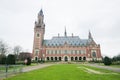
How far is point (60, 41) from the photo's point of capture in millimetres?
86812

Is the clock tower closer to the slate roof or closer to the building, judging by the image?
the building

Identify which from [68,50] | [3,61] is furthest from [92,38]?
[3,61]

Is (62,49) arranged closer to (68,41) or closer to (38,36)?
(68,41)

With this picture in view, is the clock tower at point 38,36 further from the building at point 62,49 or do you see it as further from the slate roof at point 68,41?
the slate roof at point 68,41

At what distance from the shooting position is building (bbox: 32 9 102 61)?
265 feet

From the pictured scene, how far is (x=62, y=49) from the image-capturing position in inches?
3260

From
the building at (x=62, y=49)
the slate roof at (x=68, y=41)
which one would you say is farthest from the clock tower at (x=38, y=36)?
the slate roof at (x=68, y=41)

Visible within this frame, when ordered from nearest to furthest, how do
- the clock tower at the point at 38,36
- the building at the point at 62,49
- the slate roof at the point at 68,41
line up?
the building at the point at 62,49, the clock tower at the point at 38,36, the slate roof at the point at 68,41

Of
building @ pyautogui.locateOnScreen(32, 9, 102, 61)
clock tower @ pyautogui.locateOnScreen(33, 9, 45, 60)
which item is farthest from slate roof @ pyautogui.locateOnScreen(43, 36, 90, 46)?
clock tower @ pyautogui.locateOnScreen(33, 9, 45, 60)

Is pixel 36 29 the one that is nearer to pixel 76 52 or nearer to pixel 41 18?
pixel 41 18

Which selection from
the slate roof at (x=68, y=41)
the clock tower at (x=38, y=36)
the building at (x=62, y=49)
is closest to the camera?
the building at (x=62, y=49)

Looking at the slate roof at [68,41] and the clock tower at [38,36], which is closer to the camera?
the clock tower at [38,36]

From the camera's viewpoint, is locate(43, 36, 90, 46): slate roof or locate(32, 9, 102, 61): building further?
locate(43, 36, 90, 46): slate roof

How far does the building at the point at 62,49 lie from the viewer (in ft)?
265
